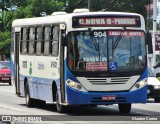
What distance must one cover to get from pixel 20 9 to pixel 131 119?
44.7 meters

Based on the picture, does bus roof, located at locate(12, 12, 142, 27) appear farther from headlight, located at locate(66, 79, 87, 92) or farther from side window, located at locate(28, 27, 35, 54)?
headlight, located at locate(66, 79, 87, 92)

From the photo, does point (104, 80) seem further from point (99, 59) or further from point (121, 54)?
point (121, 54)

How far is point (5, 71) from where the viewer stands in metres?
43.9

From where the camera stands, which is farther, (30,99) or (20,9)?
(20,9)

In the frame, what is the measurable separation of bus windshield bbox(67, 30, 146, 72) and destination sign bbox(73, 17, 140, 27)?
0.23m

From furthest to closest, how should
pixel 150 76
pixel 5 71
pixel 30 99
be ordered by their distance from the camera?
1. pixel 5 71
2. pixel 150 76
3. pixel 30 99

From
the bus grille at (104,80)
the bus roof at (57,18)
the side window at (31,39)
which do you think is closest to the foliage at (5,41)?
the bus roof at (57,18)

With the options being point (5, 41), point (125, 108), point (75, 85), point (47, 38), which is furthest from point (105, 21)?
point (5, 41)

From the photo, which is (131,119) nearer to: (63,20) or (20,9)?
(63,20)

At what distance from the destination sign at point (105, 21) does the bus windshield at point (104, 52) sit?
23 centimetres

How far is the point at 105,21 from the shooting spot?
64.4ft

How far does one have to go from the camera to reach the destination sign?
19.5 metres

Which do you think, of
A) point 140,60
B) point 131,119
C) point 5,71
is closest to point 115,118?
point 131,119

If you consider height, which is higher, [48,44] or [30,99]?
[48,44]
